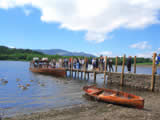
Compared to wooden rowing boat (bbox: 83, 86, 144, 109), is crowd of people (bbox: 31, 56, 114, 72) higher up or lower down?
higher up

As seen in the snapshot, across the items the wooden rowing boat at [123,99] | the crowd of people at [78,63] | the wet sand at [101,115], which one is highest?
the crowd of people at [78,63]

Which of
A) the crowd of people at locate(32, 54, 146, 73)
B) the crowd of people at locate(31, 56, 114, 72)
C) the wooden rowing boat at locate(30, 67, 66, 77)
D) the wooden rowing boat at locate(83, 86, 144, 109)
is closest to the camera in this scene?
the wooden rowing boat at locate(83, 86, 144, 109)

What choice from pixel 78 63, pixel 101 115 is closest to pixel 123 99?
pixel 101 115

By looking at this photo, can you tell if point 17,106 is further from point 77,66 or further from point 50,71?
point 50,71

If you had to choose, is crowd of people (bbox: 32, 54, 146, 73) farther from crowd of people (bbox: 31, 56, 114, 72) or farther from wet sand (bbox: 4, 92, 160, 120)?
wet sand (bbox: 4, 92, 160, 120)

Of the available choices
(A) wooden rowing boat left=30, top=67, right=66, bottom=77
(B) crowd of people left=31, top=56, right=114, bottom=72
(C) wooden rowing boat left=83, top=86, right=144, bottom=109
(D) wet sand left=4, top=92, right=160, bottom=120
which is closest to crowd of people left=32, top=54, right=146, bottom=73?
(B) crowd of people left=31, top=56, right=114, bottom=72

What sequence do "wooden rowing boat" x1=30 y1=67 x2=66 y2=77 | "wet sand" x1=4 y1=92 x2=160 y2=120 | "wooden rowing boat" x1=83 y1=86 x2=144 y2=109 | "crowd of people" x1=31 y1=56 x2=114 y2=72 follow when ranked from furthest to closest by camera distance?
"wooden rowing boat" x1=30 y1=67 x2=66 y2=77 → "crowd of people" x1=31 y1=56 x2=114 y2=72 → "wooden rowing boat" x1=83 y1=86 x2=144 y2=109 → "wet sand" x1=4 y1=92 x2=160 y2=120

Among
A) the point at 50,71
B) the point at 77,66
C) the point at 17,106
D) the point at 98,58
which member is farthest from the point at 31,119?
the point at 50,71

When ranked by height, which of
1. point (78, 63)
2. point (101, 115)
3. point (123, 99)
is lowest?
point (101, 115)

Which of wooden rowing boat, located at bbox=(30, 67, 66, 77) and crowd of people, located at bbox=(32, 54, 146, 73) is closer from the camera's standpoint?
crowd of people, located at bbox=(32, 54, 146, 73)

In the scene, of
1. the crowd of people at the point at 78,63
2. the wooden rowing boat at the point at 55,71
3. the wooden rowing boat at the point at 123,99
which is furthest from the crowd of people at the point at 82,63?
the wooden rowing boat at the point at 123,99

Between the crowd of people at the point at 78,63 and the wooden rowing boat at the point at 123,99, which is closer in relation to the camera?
the wooden rowing boat at the point at 123,99

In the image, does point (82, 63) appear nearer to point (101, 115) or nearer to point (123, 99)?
point (123, 99)

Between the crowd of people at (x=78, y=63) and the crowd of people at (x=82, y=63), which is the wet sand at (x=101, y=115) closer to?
the crowd of people at (x=82, y=63)
